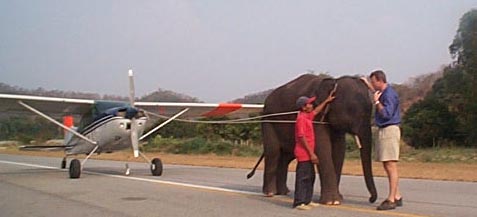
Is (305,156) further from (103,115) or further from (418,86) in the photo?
(418,86)

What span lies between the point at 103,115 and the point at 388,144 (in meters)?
12.8

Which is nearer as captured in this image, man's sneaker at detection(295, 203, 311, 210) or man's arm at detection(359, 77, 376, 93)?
man's sneaker at detection(295, 203, 311, 210)

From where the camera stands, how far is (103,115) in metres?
20.0

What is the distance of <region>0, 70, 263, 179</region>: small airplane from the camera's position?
19.1m

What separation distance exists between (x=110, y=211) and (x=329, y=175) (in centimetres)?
329

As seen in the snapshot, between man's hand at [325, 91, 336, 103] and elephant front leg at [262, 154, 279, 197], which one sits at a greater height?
man's hand at [325, 91, 336, 103]

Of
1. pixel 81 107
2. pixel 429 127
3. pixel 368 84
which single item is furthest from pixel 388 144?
pixel 429 127

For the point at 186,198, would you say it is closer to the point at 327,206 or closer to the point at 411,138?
the point at 327,206

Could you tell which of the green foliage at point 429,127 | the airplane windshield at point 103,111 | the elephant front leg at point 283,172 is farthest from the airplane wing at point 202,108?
the green foliage at point 429,127

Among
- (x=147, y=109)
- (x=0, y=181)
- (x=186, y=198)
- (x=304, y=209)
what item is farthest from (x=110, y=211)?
(x=147, y=109)

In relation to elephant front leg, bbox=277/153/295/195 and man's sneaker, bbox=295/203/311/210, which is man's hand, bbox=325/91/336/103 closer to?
man's sneaker, bbox=295/203/311/210

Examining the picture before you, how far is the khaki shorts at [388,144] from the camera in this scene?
28.9ft

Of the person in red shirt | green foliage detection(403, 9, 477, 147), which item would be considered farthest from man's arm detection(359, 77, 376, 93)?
green foliage detection(403, 9, 477, 147)

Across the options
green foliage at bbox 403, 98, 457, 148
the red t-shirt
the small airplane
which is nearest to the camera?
the red t-shirt
